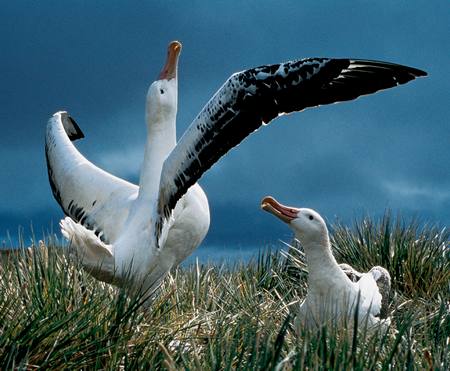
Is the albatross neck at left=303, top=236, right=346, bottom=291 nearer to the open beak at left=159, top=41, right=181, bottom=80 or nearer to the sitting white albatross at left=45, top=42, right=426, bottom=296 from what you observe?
the sitting white albatross at left=45, top=42, right=426, bottom=296

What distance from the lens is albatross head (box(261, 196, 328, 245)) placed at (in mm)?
5547

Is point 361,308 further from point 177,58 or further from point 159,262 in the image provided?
point 177,58

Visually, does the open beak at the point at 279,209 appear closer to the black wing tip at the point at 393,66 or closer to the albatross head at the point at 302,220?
the albatross head at the point at 302,220

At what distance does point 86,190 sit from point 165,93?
117cm

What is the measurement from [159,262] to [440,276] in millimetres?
3994

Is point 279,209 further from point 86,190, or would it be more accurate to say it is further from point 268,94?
point 86,190

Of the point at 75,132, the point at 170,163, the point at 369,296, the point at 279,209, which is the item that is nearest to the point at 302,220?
the point at 279,209

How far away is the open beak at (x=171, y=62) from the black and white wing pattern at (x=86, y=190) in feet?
3.39

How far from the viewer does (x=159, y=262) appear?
238 inches

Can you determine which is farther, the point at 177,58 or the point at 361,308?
the point at 177,58

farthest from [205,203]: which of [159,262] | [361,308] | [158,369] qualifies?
[158,369]

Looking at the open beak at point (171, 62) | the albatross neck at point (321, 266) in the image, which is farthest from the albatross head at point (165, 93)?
the albatross neck at point (321, 266)

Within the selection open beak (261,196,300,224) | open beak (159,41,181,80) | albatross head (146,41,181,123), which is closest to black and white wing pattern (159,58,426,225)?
open beak (261,196,300,224)

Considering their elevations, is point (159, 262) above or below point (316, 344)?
above
